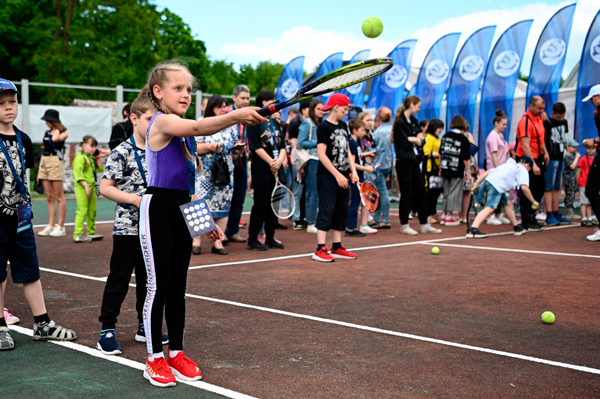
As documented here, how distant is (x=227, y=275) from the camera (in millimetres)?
7816

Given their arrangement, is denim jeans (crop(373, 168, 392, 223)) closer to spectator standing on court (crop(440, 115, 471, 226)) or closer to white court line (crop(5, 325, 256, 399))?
spectator standing on court (crop(440, 115, 471, 226))

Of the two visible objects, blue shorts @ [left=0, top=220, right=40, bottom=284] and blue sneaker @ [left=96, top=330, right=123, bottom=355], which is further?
blue shorts @ [left=0, top=220, right=40, bottom=284]

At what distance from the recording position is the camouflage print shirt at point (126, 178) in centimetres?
493

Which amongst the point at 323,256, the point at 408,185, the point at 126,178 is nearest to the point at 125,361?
the point at 126,178

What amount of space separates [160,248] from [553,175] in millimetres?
10448

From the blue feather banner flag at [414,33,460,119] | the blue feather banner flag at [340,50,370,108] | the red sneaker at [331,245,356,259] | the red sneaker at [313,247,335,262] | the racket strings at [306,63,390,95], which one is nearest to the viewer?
the racket strings at [306,63,390,95]

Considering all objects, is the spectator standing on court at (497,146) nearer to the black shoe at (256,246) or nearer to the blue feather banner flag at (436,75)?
the black shoe at (256,246)

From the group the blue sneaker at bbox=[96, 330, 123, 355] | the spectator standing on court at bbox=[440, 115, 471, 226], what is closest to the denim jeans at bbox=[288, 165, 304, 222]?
the spectator standing on court at bbox=[440, 115, 471, 226]

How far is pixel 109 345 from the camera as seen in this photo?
15.5 feet

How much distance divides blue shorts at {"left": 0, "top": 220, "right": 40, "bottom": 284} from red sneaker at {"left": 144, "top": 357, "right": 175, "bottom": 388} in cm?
141

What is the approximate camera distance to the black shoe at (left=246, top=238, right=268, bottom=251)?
32.2 ft

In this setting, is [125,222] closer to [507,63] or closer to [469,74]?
[507,63]

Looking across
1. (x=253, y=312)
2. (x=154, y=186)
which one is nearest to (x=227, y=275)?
(x=253, y=312)

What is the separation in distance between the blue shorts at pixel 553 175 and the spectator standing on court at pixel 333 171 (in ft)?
18.7
